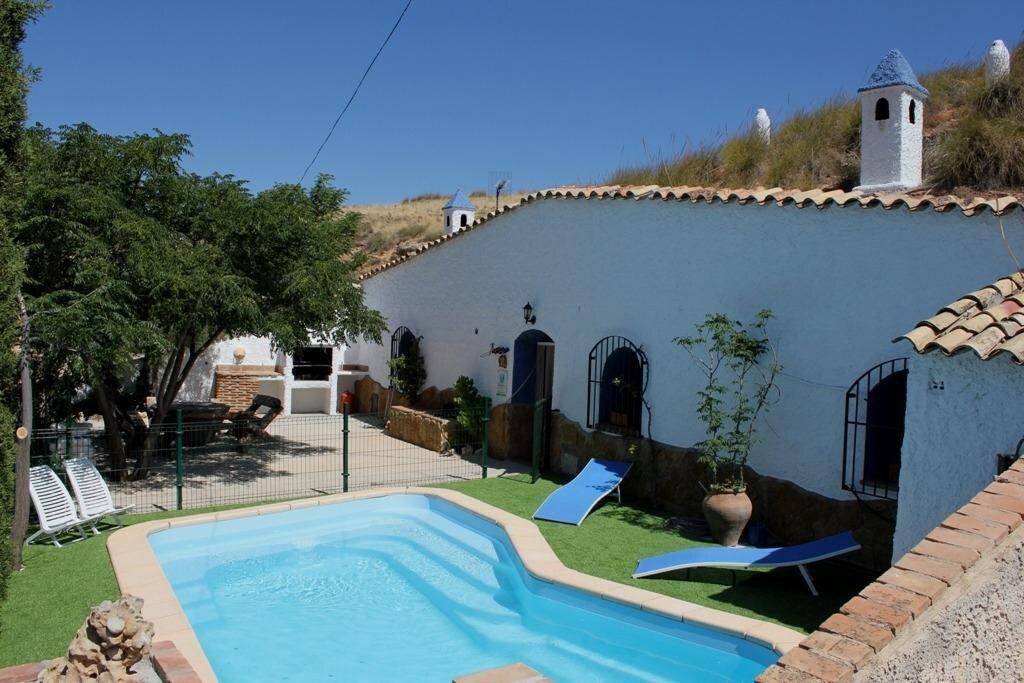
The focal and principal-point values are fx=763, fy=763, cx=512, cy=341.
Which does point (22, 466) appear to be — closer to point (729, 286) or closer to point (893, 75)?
point (729, 286)

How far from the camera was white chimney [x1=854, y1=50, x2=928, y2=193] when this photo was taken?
38.2 feet

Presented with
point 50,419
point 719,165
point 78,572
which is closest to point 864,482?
point 78,572

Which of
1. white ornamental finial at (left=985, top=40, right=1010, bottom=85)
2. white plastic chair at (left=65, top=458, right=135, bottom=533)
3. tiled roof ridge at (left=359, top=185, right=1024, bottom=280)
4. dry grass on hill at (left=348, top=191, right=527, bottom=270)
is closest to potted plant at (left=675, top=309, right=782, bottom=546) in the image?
tiled roof ridge at (left=359, top=185, right=1024, bottom=280)

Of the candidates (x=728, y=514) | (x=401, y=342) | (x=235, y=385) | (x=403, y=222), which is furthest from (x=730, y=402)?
(x=403, y=222)

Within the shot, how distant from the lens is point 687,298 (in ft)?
37.5

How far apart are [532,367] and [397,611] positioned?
25.2 feet

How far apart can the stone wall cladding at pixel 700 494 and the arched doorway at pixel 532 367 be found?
1.38 m

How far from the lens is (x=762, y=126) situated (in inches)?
819

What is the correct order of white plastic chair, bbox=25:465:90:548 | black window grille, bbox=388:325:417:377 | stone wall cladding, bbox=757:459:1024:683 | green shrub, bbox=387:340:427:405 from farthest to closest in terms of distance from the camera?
black window grille, bbox=388:325:417:377
green shrub, bbox=387:340:427:405
white plastic chair, bbox=25:465:90:548
stone wall cladding, bbox=757:459:1024:683

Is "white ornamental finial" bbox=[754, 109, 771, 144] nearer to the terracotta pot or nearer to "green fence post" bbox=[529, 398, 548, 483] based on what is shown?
Answer: "green fence post" bbox=[529, 398, 548, 483]

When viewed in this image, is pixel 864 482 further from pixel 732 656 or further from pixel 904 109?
pixel 904 109

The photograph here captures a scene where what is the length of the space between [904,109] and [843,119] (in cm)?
863

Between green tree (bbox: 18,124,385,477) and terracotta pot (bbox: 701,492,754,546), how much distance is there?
6821mm

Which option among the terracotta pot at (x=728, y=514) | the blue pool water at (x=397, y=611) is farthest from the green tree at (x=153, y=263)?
the terracotta pot at (x=728, y=514)
